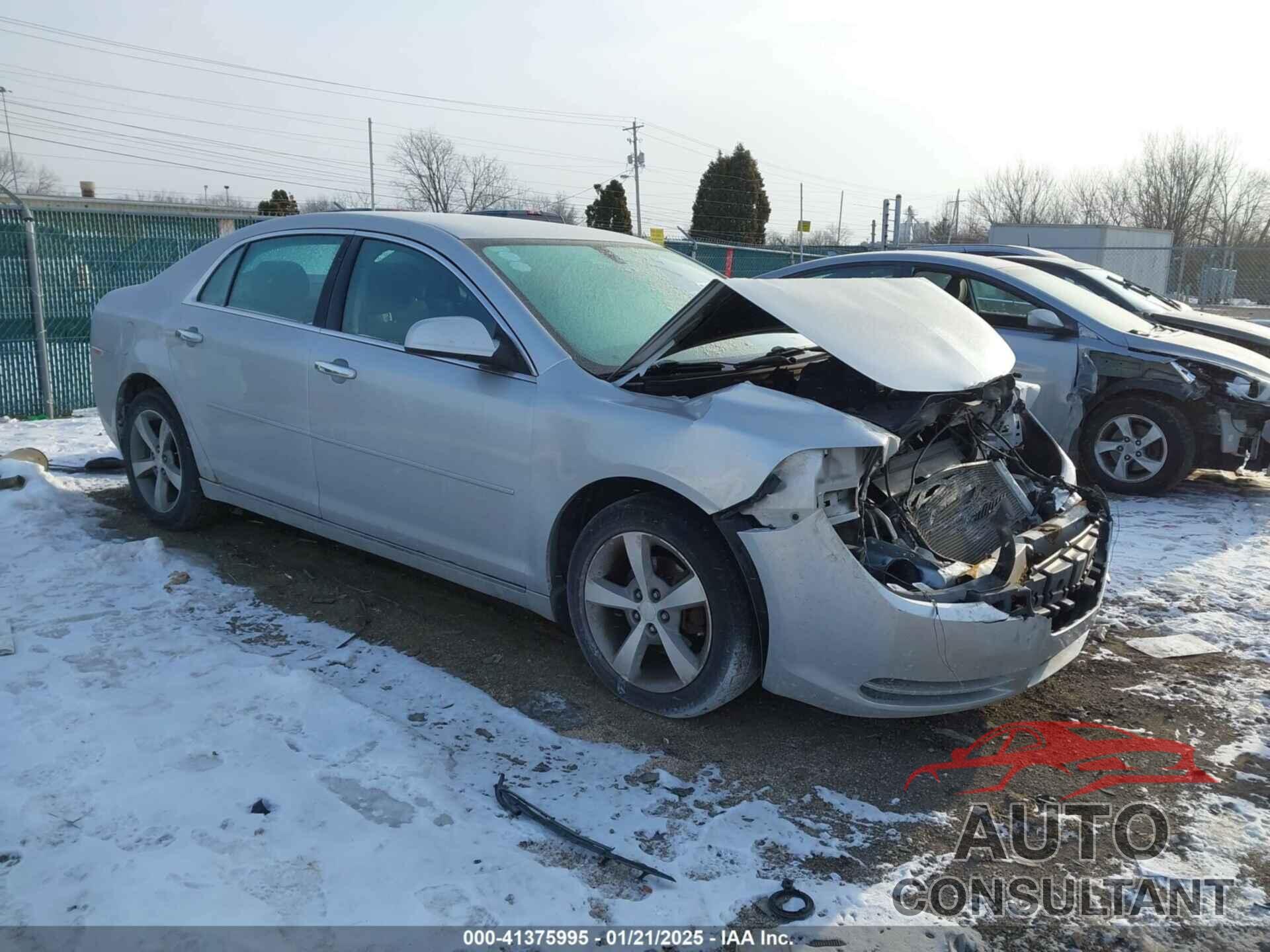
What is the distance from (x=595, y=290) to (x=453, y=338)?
764mm

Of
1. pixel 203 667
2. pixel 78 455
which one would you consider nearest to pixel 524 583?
pixel 203 667

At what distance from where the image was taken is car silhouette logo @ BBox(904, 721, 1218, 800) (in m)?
3.25

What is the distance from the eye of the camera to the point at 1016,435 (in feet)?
14.3

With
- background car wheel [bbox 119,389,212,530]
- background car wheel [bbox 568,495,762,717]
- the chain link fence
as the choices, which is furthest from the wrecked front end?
the chain link fence

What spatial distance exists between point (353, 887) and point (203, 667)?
1.56 metres

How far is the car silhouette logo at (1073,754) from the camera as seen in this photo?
10.7ft

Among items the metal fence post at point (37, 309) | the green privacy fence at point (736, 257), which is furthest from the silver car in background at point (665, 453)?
the green privacy fence at point (736, 257)

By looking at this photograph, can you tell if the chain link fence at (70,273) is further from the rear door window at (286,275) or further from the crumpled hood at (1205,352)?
the crumpled hood at (1205,352)

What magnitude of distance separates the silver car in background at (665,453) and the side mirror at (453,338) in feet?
0.04

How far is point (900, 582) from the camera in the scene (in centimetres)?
322

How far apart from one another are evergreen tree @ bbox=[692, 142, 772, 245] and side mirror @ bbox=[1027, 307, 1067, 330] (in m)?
39.3

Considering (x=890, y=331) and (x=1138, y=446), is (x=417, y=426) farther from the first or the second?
(x=1138, y=446)

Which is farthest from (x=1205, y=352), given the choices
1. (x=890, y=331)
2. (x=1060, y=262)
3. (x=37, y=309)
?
(x=37, y=309)

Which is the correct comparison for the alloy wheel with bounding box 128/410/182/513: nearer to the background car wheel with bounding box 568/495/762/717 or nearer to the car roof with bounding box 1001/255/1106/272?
the background car wheel with bounding box 568/495/762/717
